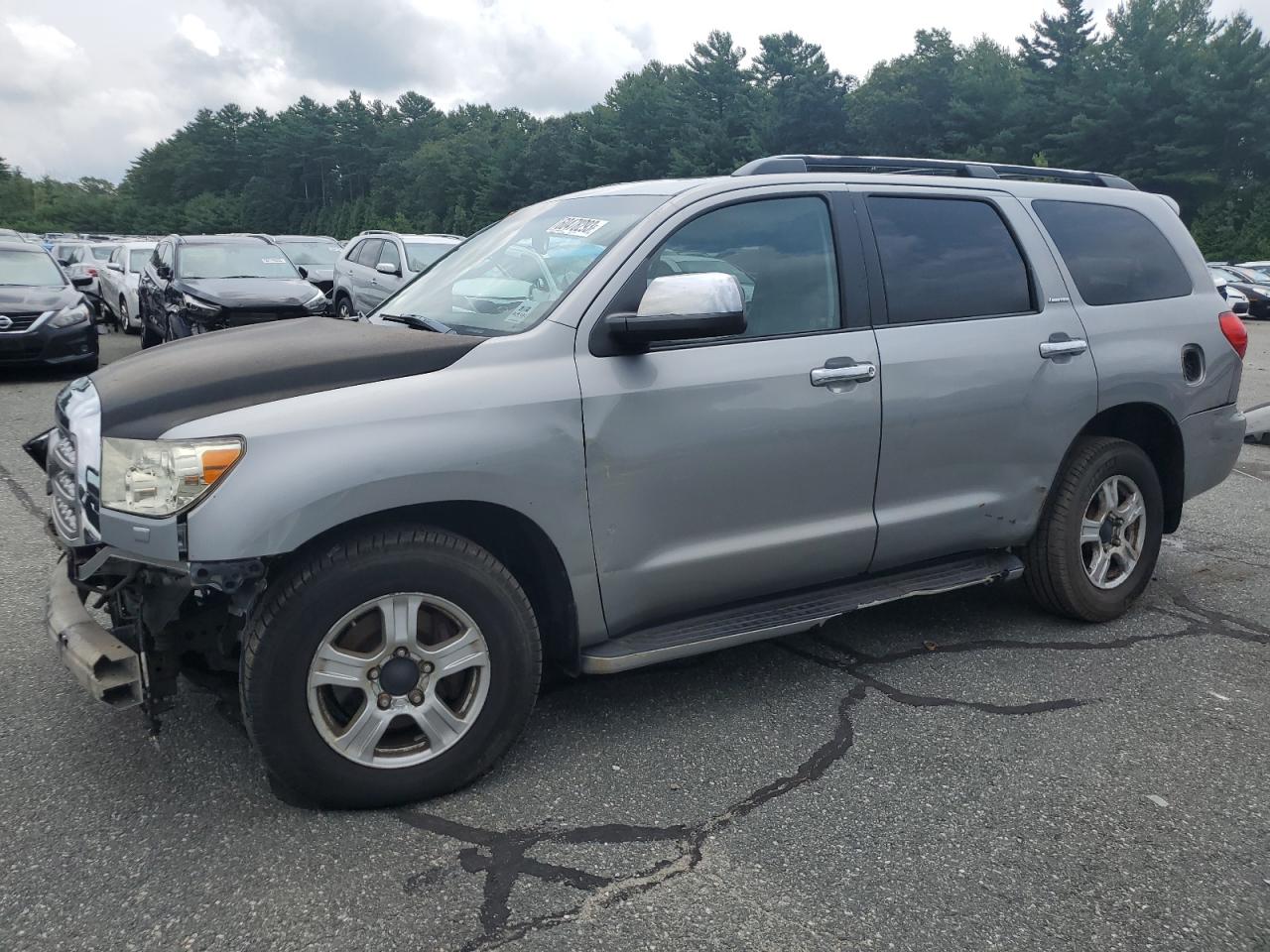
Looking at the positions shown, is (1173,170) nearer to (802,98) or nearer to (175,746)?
(802,98)

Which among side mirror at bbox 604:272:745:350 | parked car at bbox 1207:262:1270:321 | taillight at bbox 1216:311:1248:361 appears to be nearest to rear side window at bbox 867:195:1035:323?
side mirror at bbox 604:272:745:350

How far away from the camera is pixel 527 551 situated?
3275mm

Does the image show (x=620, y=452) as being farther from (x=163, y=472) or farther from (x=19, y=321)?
(x=19, y=321)

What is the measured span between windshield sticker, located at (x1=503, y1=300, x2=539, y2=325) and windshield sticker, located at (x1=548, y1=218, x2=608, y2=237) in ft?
1.22

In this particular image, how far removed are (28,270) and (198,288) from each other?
2.55 m

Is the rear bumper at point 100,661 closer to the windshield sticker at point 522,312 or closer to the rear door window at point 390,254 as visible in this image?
the windshield sticker at point 522,312

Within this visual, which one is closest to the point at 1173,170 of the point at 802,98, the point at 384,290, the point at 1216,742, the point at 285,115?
the point at 802,98

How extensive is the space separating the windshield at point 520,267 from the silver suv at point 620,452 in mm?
18

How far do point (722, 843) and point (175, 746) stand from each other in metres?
1.76

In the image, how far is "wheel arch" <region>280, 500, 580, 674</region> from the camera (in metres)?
3.05

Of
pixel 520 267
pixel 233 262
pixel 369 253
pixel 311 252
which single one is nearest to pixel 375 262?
pixel 369 253

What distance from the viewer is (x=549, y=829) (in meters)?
2.91

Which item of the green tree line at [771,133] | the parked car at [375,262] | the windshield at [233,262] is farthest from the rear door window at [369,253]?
the green tree line at [771,133]

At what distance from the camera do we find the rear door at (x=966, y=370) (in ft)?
12.6
